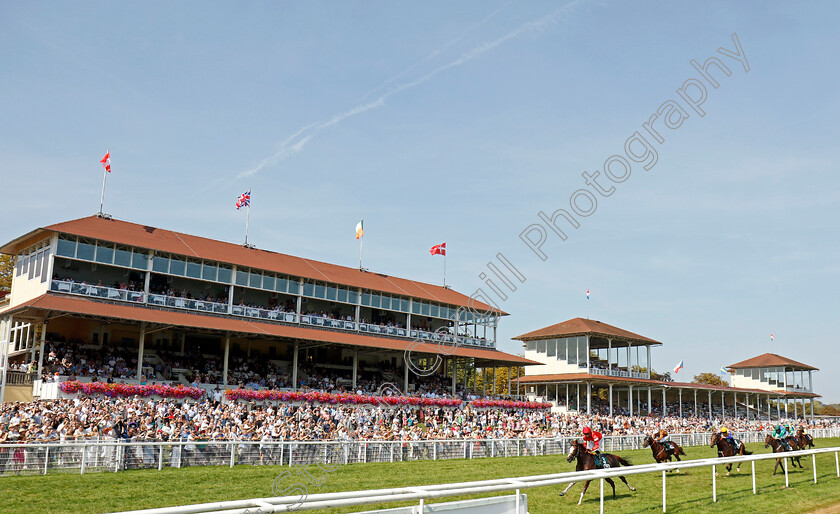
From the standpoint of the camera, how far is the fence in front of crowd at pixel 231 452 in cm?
1286

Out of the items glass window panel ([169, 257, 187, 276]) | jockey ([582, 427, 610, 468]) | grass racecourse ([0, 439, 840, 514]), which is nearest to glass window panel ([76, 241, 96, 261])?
glass window panel ([169, 257, 187, 276])

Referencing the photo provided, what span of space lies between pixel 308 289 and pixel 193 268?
619 cm

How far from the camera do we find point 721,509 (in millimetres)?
10406

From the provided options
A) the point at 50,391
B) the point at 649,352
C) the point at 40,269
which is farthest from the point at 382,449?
the point at 649,352

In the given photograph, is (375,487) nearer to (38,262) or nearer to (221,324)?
(221,324)

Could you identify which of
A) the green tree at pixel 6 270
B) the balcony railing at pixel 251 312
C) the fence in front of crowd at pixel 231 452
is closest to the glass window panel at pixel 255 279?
the balcony railing at pixel 251 312

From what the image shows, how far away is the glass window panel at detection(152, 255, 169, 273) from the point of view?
96.7 ft

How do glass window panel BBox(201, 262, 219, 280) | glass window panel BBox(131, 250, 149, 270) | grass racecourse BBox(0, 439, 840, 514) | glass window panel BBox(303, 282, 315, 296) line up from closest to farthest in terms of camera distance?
grass racecourse BBox(0, 439, 840, 514)
glass window panel BBox(131, 250, 149, 270)
glass window panel BBox(201, 262, 219, 280)
glass window panel BBox(303, 282, 315, 296)

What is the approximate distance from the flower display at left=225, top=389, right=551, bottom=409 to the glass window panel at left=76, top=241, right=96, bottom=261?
26.5 feet

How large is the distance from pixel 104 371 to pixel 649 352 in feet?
118

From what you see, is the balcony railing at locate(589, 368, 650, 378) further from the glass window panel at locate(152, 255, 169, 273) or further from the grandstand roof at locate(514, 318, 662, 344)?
the glass window panel at locate(152, 255, 169, 273)

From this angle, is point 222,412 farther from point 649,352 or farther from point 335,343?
point 649,352

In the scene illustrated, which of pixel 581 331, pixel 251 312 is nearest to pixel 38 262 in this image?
pixel 251 312

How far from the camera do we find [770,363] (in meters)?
62.7
